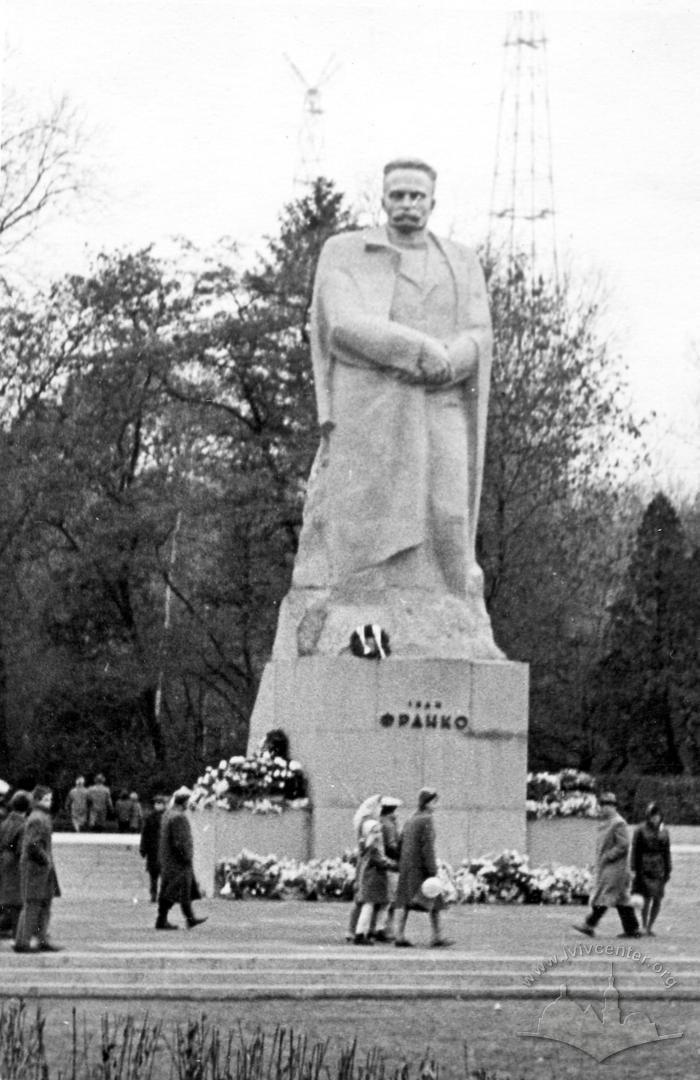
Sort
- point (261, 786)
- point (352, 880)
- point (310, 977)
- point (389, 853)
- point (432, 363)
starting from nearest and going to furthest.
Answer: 1. point (310, 977)
2. point (389, 853)
3. point (352, 880)
4. point (261, 786)
5. point (432, 363)

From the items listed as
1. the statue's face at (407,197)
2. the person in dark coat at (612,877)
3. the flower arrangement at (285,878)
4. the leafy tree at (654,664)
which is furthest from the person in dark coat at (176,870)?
the leafy tree at (654,664)

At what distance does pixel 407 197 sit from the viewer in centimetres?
2555

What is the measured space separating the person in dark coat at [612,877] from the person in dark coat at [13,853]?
4513mm

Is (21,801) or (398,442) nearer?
(21,801)

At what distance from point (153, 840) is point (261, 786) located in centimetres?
172

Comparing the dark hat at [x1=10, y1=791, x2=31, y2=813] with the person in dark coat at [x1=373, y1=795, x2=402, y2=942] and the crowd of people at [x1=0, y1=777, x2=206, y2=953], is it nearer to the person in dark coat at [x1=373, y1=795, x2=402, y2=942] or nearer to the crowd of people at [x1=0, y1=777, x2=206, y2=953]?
the crowd of people at [x1=0, y1=777, x2=206, y2=953]

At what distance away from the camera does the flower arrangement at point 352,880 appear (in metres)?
23.5

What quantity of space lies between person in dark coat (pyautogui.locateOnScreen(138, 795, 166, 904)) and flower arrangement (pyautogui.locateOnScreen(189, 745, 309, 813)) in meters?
0.60

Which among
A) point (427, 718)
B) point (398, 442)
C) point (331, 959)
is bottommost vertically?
point (331, 959)

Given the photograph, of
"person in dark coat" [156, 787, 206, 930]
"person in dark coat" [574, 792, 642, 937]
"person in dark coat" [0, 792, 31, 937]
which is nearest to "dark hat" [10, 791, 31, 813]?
"person in dark coat" [0, 792, 31, 937]

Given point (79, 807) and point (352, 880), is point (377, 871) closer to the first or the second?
point (352, 880)

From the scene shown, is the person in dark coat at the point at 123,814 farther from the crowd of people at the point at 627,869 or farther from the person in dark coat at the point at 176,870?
the person in dark coat at the point at 176,870

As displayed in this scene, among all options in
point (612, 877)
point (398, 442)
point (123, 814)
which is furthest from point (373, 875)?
point (123, 814)

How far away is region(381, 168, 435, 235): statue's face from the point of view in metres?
25.5
